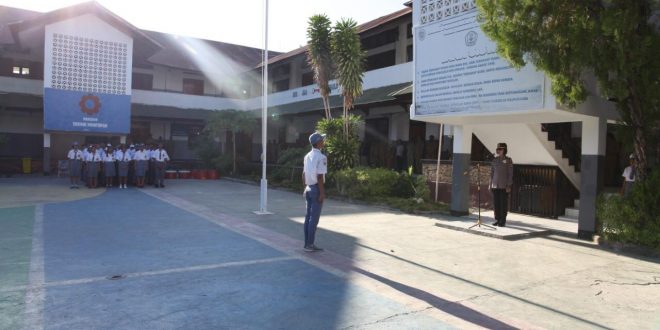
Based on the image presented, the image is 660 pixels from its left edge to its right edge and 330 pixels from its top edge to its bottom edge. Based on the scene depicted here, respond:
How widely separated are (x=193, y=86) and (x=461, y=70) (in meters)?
24.7

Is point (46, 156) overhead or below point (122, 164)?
overhead

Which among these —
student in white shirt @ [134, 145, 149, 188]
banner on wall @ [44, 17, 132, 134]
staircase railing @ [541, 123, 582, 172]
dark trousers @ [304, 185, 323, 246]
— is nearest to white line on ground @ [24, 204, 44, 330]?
dark trousers @ [304, 185, 323, 246]

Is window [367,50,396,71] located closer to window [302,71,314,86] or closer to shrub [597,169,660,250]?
window [302,71,314,86]

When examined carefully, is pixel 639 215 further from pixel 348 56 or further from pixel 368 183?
pixel 348 56

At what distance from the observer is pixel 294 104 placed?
84.8ft

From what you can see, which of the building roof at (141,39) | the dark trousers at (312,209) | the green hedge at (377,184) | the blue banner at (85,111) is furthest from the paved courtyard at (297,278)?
the building roof at (141,39)

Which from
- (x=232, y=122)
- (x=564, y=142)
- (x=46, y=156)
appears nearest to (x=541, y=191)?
(x=564, y=142)

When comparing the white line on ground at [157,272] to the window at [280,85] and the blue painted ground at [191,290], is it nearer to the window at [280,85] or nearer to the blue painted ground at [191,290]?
the blue painted ground at [191,290]

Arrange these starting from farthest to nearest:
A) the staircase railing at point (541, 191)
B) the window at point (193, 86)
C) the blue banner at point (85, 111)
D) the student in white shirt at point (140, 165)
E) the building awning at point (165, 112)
→ the window at point (193, 86), the building awning at point (165, 112), the blue banner at point (85, 111), the student in white shirt at point (140, 165), the staircase railing at point (541, 191)

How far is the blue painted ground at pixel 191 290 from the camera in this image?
412cm

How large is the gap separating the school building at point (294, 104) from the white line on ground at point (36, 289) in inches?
305

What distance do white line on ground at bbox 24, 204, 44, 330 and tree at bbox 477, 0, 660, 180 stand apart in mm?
7306

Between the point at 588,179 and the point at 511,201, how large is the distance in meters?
3.56

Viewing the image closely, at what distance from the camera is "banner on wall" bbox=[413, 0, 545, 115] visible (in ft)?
28.3
